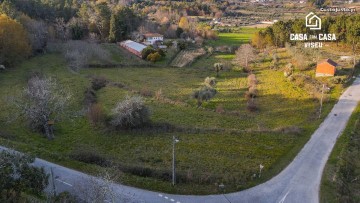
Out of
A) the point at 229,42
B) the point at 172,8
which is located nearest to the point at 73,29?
the point at 229,42

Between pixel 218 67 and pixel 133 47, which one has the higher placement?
pixel 133 47

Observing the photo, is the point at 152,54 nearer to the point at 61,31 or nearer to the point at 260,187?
the point at 61,31

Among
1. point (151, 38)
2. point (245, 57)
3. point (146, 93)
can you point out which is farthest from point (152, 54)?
point (146, 93)

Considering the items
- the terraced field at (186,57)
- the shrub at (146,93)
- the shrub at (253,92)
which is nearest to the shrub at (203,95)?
the shrub at (146,93)

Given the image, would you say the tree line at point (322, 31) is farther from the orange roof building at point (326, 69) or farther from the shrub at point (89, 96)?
the shrub at point (89, 96)

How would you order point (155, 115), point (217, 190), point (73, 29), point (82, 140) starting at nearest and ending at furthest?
point (217, 190) < point (82, 140) < point (155, 115) < point (73, 29)

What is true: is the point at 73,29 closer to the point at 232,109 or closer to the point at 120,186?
the point at 232,109
